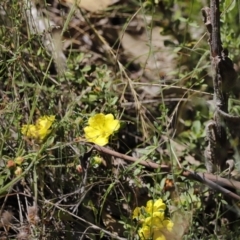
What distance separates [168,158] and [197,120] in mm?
304

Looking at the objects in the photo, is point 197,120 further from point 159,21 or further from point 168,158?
point 159,21

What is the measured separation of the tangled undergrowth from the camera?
2064 millimetres

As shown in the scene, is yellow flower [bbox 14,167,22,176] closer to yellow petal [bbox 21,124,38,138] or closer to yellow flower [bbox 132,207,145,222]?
yellow petal [bbox 21,124,38,138]

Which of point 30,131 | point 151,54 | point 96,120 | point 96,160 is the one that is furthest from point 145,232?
point 151,54

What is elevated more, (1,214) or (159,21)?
(159,21)

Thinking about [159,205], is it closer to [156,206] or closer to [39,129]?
[156,206]

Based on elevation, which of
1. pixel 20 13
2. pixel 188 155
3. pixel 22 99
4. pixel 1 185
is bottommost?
pixel 188 155

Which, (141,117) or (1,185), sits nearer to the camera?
(1,185)

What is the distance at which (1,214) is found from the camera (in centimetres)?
212

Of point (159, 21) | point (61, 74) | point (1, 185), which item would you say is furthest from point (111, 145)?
point (159, 21)

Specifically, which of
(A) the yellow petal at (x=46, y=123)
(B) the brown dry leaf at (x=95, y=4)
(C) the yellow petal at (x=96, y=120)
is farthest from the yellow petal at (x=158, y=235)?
(B) the brown dry leaf at (x=95, y=4)

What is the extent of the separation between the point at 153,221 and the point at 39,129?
0.49 m

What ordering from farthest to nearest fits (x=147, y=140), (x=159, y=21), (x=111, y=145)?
1. (x=159, y=21)
2. (x=111, y=145)
3. (x=147, y=140)

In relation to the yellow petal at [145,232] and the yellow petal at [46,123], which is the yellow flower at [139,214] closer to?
the yellow petal at [145,232]
